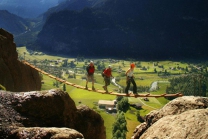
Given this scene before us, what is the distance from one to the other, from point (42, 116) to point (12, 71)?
66.0 feet

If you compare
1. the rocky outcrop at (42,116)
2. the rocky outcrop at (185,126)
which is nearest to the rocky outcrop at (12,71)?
the rocky outcrop at (42,116)

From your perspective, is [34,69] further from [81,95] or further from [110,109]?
[81,95]

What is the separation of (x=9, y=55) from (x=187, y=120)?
3058 cm

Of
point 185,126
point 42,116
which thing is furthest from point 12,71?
point 185,126

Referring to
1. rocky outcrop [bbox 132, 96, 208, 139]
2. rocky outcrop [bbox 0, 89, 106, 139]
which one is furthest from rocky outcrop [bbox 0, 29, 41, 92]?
rocky outcrop [bbox 132, 96, 208, 139]

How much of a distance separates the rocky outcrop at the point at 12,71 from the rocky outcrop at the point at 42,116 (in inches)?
598

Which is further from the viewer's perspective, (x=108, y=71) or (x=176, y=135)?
(x=108, y=71)

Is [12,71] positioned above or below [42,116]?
above

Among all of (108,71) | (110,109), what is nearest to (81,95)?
(110,109)

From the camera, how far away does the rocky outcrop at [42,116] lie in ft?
50.1

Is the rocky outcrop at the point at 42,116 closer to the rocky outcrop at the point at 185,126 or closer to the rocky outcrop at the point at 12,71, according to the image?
the rocky outcrop at the point at 185,126

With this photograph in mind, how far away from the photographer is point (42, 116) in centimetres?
1978

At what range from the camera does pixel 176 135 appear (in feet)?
54.0

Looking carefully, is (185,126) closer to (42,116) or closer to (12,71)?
(42,116)
